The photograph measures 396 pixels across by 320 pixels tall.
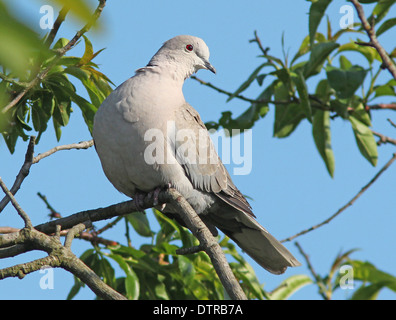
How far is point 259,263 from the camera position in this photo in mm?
3736

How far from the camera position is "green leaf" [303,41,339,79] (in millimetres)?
3484

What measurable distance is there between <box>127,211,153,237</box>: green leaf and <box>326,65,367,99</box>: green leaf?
1.73 meters

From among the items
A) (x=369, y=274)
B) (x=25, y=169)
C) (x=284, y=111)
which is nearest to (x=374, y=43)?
(x=284, y=111)

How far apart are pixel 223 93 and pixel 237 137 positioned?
0.43m

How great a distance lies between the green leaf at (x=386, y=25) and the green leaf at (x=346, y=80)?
0.30 meters

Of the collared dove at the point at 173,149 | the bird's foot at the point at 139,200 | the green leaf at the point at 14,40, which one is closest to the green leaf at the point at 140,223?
the collared dove at the point at 173,149

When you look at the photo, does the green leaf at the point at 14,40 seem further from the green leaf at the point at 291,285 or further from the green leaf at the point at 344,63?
the green leaf at the point at 344,63

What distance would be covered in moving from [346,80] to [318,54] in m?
0.35

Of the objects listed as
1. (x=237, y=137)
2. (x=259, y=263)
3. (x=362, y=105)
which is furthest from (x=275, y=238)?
(x=362, y=105)

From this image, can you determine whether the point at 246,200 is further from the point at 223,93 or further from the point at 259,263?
the point at 223,93

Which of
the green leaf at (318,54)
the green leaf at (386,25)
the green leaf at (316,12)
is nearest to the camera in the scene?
the green leaf at (316,12)

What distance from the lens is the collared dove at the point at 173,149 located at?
3244 mm

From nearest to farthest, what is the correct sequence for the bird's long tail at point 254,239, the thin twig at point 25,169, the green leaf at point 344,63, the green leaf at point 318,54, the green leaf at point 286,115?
the thin twig at point 25,169, the green leaf at point 318,54, the bird's long tail at point 254,239, the green leaf at point 344,63, the green leaf at point 286,115

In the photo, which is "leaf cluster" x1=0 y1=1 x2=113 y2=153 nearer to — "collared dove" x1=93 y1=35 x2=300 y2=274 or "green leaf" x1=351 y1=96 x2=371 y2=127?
"collared dove" x1=93 y1=35 x2=300 y2=274
